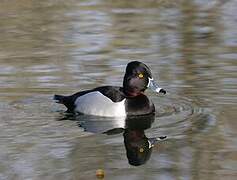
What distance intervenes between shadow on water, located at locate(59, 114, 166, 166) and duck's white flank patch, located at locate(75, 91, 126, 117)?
0.08 m

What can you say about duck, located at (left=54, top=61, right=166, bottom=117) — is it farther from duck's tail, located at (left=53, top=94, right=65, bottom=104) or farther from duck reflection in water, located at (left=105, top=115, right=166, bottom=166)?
duck reflection in water, located at (left=105, top=115, right=166, bottom=166)

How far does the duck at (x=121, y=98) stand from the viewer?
11.2 m

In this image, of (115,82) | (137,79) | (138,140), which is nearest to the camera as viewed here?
(138,140)

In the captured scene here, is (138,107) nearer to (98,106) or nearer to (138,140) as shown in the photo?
(98,106)

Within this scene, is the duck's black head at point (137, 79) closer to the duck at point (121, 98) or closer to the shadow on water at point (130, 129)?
the duck at point (121, 98)

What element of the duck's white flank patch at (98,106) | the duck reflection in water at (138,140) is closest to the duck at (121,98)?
the duck's white flank patch at (98,106)

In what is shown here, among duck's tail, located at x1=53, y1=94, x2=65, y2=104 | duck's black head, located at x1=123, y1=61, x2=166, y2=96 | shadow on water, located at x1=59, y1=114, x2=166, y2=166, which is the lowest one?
shadow on water, located at x1=59, y1=114, x2=166, y2=166

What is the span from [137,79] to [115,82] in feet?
4.33

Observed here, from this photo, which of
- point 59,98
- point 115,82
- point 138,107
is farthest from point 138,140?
point 115,82

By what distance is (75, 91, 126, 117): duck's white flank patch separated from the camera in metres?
11.2

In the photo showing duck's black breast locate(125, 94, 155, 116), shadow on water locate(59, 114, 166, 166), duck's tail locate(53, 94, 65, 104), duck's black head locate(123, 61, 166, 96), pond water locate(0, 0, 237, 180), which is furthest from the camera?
duck's tail locate(53, 94, 65, 104)

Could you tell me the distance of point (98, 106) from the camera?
36.8 feet

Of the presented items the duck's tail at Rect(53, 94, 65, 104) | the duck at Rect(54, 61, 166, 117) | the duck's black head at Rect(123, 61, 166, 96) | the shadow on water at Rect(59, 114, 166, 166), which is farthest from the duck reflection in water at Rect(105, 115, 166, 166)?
the duck's tail at Rect(53, 94, 65, 104)

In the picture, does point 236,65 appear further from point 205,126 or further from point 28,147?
point 28,147
